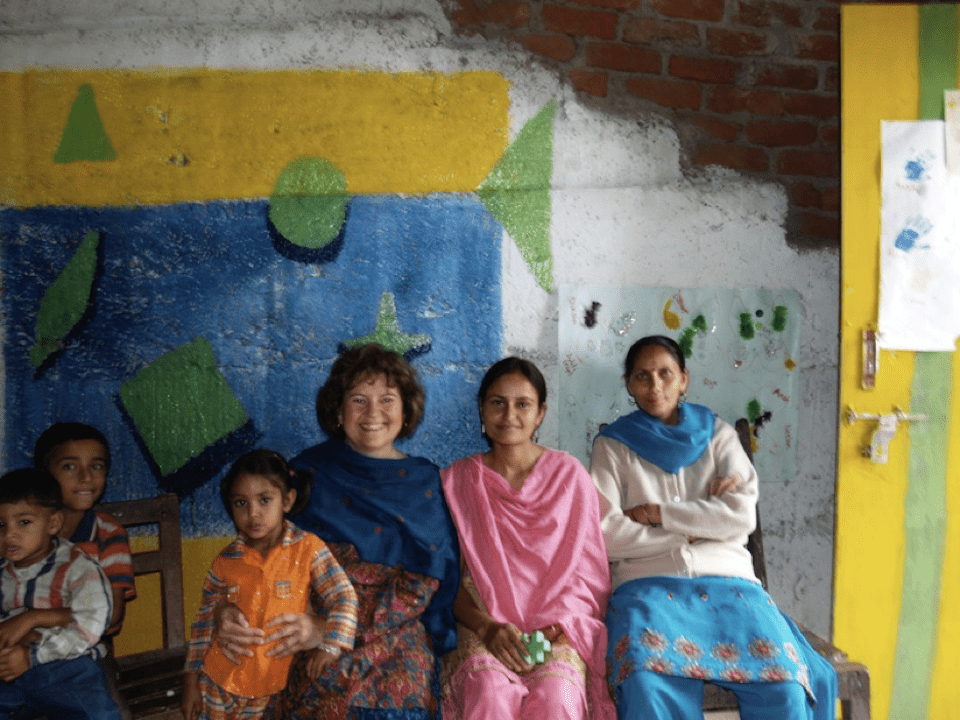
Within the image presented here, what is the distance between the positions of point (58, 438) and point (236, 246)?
2.85 feet

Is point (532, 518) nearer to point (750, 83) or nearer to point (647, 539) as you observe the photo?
point (647, 539)

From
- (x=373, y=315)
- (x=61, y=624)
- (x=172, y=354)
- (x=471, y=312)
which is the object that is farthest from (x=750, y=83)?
(x=61, y=624)

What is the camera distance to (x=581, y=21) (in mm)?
2963

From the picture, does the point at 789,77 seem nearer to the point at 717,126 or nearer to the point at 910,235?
the point at 717,126

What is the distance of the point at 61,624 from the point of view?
2193mm

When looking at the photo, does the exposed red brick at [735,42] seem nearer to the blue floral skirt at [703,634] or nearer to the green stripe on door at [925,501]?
the green stripe on door at [925,501]

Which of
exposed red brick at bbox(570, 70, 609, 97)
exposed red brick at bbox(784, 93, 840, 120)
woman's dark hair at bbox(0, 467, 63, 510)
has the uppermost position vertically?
exposed red brick at bbox(570, 70, 609, 97)

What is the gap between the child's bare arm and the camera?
2.12 m

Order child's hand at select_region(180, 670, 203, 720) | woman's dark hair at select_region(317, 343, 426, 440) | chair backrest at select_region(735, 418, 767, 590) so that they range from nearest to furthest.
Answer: child's hand at select_region(180, 670, 203, 720) → woman's dark hair at select_region(317, 343, 426, 440) → chair backrest at select_region(735, 418, 767, 590)

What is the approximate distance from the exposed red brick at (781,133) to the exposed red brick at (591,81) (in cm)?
59

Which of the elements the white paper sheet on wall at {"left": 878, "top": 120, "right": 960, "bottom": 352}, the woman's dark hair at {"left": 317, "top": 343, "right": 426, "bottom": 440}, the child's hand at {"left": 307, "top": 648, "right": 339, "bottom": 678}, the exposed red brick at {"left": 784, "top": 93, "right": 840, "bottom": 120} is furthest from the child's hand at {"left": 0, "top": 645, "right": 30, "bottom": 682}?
the exposed red brick at {"left": 784, "top": 93, "right": 840, "bottom": 120}

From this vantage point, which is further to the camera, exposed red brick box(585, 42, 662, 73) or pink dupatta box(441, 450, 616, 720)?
exposed red brick box(585, 42, 662, 73)

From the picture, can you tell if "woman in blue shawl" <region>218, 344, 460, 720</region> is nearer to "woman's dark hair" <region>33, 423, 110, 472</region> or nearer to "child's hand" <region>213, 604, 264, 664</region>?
"child's hand" <region>213, 604, 264, 664</region>

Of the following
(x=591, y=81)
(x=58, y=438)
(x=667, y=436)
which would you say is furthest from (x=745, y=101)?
(x=58, y=438)
